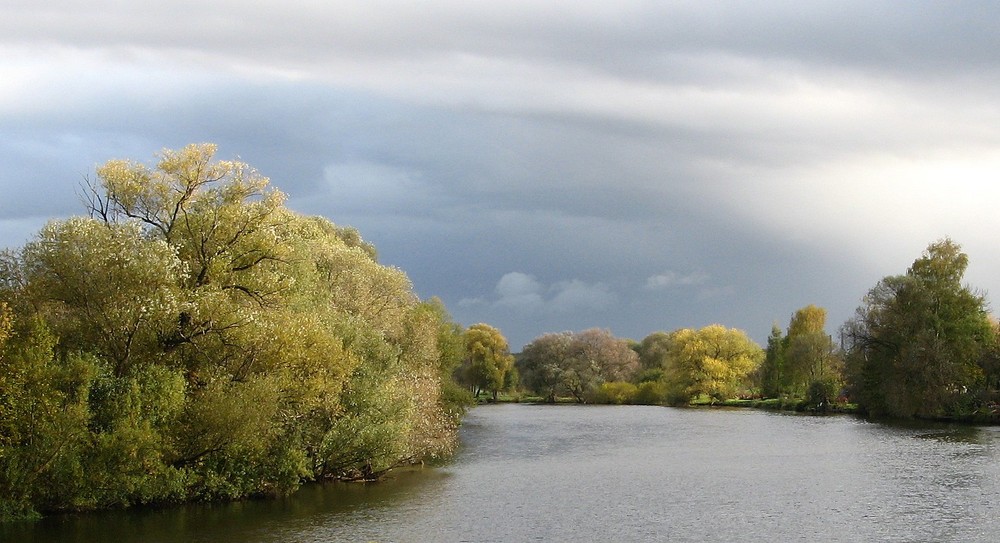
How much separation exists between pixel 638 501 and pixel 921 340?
51154 millimetres

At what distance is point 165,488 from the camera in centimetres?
A: 3503

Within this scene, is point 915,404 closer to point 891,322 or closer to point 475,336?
point 891,322

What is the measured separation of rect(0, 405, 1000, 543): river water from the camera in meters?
31.2

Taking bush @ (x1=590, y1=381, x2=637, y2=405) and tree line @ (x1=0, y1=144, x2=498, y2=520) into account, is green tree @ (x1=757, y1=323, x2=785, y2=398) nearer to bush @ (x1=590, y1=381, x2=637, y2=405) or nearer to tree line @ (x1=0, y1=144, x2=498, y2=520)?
bush @ (x1=590, y1=381, x2=637, y2=405)

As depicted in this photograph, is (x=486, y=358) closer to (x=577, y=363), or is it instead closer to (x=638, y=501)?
(x=577, y=363)

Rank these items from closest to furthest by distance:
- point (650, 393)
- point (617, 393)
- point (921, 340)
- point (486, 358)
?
point (921, 340) < point (650, 393) < point (617, 393) < point (486, 358)

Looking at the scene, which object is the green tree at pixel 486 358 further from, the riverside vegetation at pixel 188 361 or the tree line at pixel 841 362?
the riverside vegetation at pixel 188 361

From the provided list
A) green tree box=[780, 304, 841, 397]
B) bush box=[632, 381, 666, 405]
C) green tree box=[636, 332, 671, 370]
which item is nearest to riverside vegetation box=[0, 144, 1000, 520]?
green tree box=[780, 304, 841, 397]

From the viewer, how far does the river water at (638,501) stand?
3125 centimetres

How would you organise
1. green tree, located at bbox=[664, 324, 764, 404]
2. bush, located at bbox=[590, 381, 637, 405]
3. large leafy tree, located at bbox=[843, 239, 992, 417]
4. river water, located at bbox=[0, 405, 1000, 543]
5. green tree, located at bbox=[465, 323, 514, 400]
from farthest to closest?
green tree, located at bbox=[465, 323, 514, 400]
bush, located at bbox=[590, 381, 637, 405]
green tree, located at bbox=[664, 324, 764, 404]
large leafy tree, located at bbox=[843, 239, 992, 417]
river water, located at bbox=[0, 405, 1000, 543]

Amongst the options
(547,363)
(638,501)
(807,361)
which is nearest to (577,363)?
(547,363)

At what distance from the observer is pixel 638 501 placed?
38031mm

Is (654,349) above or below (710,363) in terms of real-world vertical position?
above

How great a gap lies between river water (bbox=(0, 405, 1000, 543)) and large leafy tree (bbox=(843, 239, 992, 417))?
48.8ft
